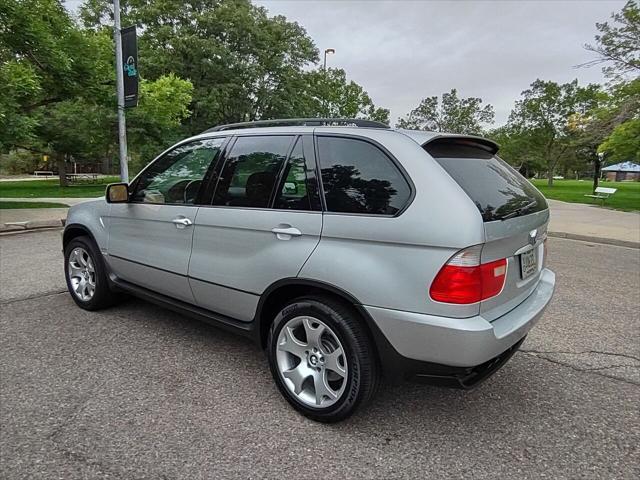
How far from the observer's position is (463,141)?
9.04 feet

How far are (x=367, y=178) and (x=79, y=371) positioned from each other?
2.48m

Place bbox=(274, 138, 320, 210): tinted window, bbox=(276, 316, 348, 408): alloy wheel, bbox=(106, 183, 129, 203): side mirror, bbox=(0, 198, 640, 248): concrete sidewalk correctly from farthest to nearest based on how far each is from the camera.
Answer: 1. bbox=(0, 198, 640, 248): concrete sidewalk
2. bbox=(106, 183, 129, 203): side mirror
3. bbox=(274, 138, 320, 210): tinted window
4. bbox=(276, 316, 348, 408): alloy wheel

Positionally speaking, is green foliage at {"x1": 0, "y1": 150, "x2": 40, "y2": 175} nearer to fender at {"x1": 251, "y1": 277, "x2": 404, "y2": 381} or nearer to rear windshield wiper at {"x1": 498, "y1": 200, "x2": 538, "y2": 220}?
fender at {"x1": 251, "y1": 277, "x2": 404, "y2": 381}

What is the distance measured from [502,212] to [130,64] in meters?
11.5

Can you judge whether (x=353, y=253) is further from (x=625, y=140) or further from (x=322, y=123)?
(x=625, y=140)

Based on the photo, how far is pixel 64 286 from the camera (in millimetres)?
5176

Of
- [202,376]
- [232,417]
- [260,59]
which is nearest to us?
[232,417]

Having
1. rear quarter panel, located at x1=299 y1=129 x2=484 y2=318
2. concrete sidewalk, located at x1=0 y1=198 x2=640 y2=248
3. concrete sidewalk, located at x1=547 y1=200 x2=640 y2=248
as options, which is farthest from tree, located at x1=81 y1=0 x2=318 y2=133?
rear quarter panel, located at x1=299 y1=129 x2=484 y2=318

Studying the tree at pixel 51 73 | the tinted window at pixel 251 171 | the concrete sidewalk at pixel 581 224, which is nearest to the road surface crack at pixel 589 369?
the tinted window at pixel 251 171

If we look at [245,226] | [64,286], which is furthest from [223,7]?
[245,226]

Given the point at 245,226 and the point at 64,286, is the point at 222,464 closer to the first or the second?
the point at 245,226

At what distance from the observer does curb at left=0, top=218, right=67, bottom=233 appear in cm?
947

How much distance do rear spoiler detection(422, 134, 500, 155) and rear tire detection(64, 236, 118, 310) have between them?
10.6 feet

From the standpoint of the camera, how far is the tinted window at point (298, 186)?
262 centimetres
